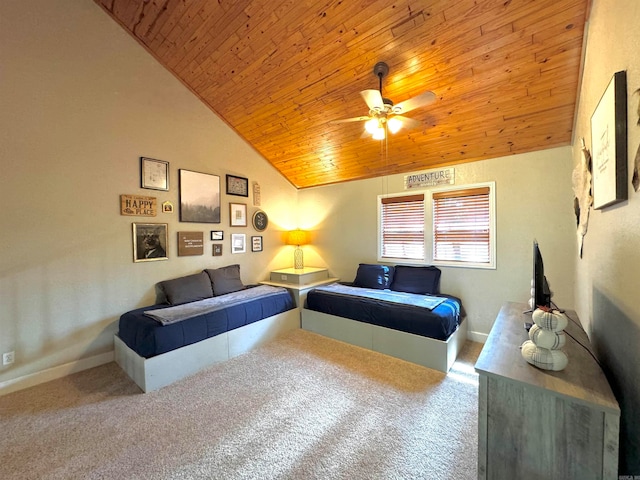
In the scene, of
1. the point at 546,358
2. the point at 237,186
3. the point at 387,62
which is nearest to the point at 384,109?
the point at 387,62

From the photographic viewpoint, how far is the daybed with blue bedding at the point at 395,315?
8.79ft

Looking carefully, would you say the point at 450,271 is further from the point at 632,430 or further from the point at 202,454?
the point at 202,454

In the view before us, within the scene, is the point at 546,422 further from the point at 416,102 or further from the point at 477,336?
the point at 477,336

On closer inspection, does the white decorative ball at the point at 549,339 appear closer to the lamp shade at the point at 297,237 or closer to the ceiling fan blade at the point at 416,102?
the ceiling fan blade at the point at 416,102

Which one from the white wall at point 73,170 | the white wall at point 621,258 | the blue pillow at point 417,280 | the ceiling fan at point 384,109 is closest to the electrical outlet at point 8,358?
the white wall at point 73,170

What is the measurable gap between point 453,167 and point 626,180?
261 centimetres

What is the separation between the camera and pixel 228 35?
2713mm

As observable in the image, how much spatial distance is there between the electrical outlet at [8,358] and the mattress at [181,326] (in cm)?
79

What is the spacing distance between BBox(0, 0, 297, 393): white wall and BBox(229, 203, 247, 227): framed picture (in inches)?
32.9

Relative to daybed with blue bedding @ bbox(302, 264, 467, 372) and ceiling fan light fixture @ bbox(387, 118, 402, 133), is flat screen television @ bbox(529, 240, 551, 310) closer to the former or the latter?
daybed with blue bedding @ bbox(302, 264, 467, 372)

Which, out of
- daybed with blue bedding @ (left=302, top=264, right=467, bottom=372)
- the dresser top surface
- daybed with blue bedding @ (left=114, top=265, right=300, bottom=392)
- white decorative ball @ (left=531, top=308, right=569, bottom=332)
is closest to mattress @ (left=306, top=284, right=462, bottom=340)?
daybed with blue bedding @ (left=302, top=264, right=467, bottom=372)

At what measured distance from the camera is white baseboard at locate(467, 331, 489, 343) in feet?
10.8

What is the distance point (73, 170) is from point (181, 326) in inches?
79.1

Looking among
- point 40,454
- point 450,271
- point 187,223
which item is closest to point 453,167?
point 450,271
